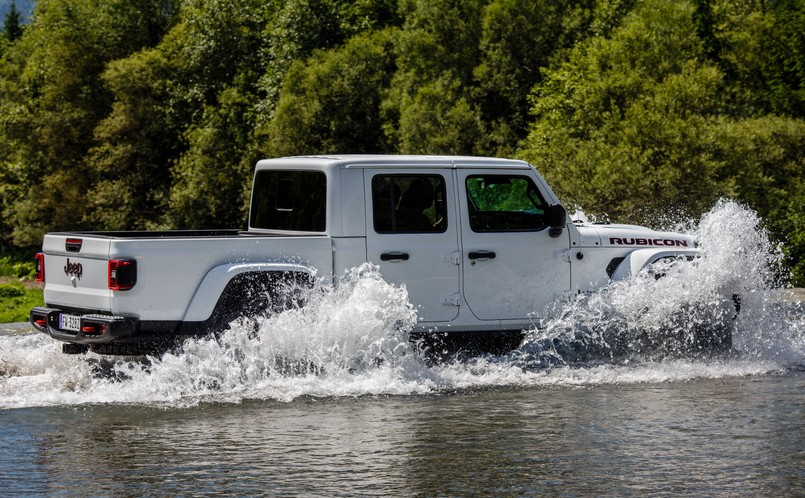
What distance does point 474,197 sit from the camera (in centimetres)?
1127

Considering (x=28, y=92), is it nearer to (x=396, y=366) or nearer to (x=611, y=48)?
(x=611, y=48)

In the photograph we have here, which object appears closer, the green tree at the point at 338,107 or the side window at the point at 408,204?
the side window at the point at 408,204

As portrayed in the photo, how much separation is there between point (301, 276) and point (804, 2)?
36.3 metres

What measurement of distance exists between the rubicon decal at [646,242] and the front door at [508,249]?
544 millimetres

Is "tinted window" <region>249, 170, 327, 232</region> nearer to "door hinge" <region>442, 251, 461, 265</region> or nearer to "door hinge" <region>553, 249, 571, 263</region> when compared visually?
"door hinge" <region>442, 251, 461, 265</region>

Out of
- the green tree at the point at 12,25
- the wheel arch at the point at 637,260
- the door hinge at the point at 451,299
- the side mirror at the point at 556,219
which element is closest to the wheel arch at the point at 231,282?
the door hinge at the point at 451,299

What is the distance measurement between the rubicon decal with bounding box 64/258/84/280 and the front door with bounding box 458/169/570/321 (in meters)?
3.27

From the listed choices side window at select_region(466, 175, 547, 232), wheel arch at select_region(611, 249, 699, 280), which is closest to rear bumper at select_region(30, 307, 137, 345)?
side window at select_region(466, 175, 547, 232)

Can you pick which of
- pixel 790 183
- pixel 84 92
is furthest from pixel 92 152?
Answer: pixel 790 183

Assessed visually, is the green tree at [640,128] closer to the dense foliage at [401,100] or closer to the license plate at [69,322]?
the dense foliage at [401,100]

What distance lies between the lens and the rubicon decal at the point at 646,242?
11.6m

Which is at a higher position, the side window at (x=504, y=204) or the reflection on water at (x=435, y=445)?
the side window at (x=504, y=204)

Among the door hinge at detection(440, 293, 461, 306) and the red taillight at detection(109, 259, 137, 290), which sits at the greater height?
the red taillight at detection(109, 259, 137, 290)

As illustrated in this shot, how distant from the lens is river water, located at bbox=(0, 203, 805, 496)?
23.2 ft
